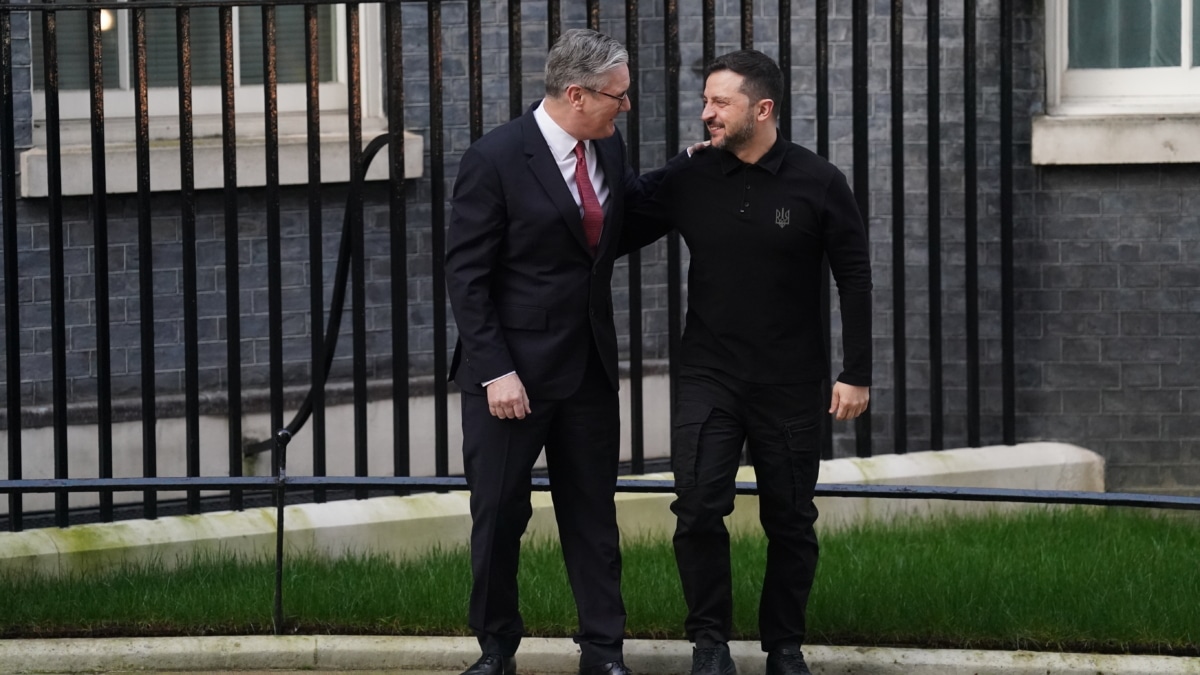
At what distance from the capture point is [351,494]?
310 inches

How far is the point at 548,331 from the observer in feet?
16.9

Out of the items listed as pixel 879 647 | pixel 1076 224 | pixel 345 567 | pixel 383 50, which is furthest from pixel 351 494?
pixel 1076 224

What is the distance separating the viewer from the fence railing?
668 cm

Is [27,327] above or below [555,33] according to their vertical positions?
below

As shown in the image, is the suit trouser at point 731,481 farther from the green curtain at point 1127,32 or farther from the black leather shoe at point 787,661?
the green curtain at point 1127,32

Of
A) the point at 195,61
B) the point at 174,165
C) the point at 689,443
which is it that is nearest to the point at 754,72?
the point at 689,443

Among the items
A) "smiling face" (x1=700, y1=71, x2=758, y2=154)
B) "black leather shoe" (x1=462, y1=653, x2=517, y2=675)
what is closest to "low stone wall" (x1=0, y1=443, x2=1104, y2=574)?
"black leather shoe" (x1=462, y1=653, x2=517, y2=675)

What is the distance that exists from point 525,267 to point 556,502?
721 mm

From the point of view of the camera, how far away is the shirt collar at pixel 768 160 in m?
5.18

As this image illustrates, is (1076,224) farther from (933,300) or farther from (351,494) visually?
(351,494)

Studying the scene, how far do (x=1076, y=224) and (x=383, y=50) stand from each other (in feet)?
11.0

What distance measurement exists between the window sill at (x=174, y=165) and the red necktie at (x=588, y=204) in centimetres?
343

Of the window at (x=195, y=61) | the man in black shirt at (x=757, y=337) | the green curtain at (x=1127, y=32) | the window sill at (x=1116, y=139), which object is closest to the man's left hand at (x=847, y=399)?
the man in black shirt at (x=757, y=337)

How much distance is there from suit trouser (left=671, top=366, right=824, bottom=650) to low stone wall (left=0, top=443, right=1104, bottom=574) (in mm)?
1807
